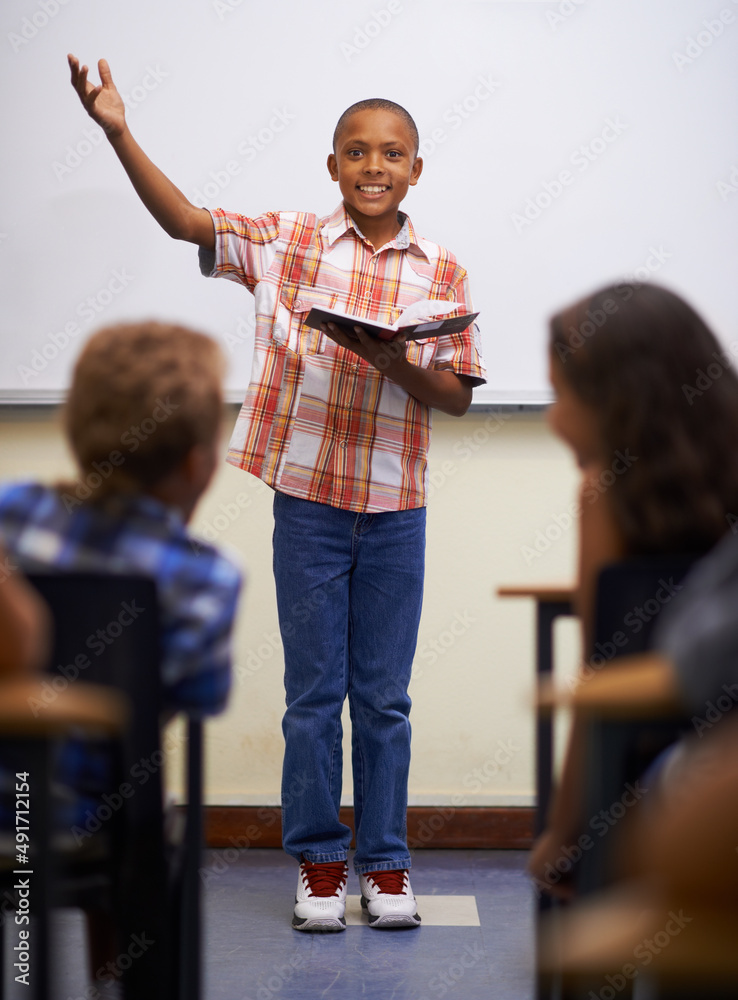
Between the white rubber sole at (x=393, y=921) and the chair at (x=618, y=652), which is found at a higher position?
the chair at (x=618, y=652)

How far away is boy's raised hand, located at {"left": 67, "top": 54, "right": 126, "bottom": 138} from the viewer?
1931 millimetres

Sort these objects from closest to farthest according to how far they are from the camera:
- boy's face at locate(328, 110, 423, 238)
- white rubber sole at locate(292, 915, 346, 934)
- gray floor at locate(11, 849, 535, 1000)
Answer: gray floor at locate(11, 849, 535, 1000), white rubber sole at locate(292, 915, 346, 934), boy's face at locate(328, 110, 423, 238)

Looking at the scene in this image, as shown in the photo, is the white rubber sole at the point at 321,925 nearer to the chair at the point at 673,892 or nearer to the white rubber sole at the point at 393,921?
the white rubber sole at the point at 393,921

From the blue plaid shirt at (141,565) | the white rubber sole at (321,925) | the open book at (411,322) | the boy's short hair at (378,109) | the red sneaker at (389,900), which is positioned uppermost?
the boy's short hair at (378,109)

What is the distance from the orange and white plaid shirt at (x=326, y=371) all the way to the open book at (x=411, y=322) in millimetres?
189

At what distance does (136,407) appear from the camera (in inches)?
44.5

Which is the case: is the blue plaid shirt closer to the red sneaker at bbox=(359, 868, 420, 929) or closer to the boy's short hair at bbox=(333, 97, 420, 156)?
the red sneaker at bbox=(359, 868, 420, 929)

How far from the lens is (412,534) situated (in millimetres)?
2225

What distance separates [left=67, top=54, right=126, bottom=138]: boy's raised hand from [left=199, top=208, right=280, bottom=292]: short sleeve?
28 centimetres

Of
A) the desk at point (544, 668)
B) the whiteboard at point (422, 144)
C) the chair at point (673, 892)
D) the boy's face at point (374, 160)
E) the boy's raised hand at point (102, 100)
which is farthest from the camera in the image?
the whiteboard at point (422, 144)

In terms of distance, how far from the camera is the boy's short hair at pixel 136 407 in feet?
3.71

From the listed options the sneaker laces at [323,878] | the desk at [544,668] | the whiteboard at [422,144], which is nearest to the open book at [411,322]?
the desk at [544,668]

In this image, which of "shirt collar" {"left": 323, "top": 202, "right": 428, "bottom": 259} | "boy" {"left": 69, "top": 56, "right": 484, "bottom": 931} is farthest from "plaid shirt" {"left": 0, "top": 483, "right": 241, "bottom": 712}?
"shirt collar" {"left": 323, "top": 202, "right": 428, "bottom": 259}

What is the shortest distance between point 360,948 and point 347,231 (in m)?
1.44
